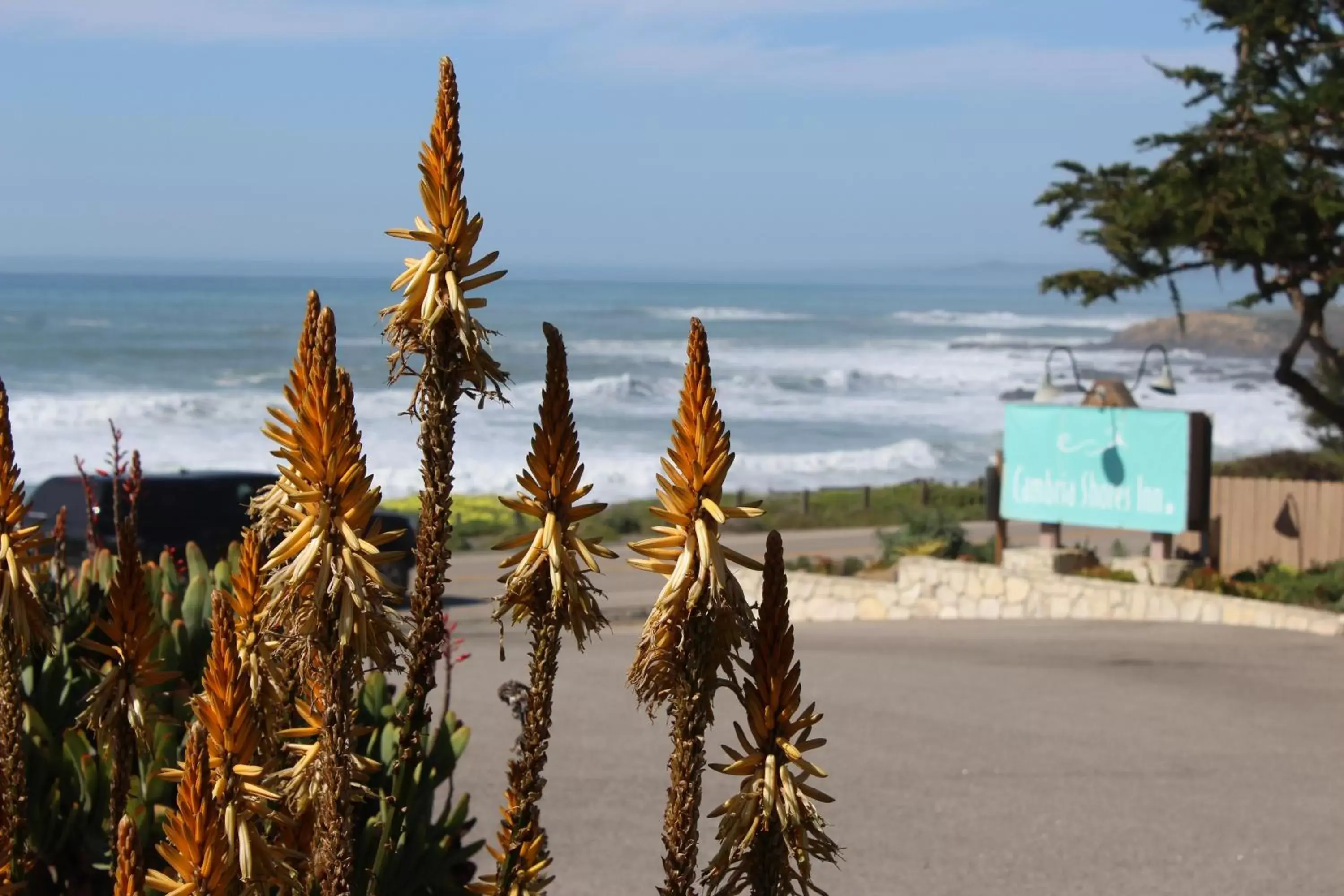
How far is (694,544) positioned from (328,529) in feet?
1.59

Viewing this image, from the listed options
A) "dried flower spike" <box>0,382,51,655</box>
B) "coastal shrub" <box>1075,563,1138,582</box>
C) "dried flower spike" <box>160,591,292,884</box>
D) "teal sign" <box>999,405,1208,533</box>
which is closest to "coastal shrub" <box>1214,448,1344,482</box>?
"teal sign" <box>999,405,1208,533</box>

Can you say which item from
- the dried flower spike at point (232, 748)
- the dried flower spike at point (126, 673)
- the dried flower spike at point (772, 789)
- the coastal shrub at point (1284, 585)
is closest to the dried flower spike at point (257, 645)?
the dried flower spike at point (126, 673)

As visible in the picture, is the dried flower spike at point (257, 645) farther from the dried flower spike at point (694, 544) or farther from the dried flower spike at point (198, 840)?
the dried flower spike at point (694, 544)

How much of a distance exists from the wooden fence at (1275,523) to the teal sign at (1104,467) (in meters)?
1.07

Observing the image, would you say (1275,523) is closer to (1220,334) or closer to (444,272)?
(444,272)

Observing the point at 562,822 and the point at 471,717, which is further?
the point at 471,717

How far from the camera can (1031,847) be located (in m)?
7.85

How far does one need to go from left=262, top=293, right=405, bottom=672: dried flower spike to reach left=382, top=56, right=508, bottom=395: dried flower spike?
0.18 metres

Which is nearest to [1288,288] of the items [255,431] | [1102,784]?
[1102,784]

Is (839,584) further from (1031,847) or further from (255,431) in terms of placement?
(255,431)

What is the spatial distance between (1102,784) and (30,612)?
7729mm

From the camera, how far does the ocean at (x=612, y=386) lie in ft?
173

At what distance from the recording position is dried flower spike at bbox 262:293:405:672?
6.87 ft

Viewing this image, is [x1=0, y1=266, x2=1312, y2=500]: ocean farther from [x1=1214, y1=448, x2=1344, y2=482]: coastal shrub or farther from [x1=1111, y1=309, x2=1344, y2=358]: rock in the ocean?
[x1=1214, y1=448, x2=1344, y2=482]: coastal shrub
